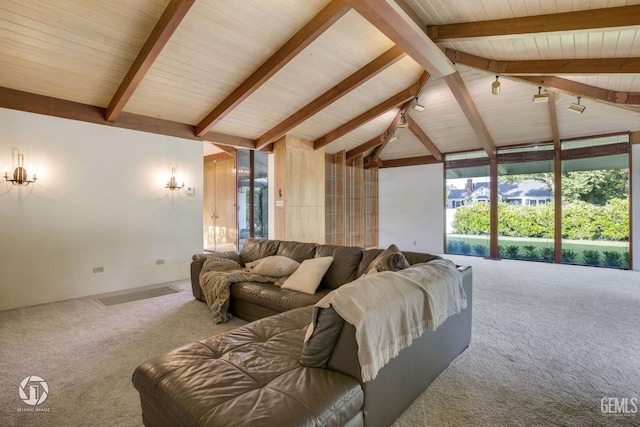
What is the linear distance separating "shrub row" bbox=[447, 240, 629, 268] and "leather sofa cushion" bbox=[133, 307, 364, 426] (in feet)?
25.3

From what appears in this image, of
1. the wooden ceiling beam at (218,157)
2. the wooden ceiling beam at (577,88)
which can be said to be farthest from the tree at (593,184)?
the wooden ceiling beam at (218,157)

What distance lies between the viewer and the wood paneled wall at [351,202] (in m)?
8.14

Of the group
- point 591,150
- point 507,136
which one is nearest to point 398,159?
point 507,136

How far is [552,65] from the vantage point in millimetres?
3951

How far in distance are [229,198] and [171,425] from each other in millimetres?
7630

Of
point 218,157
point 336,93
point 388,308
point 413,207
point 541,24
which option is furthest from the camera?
point 413,207

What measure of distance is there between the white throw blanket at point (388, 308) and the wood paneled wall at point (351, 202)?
230 inches

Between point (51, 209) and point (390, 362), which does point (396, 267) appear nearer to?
point (390, 362)

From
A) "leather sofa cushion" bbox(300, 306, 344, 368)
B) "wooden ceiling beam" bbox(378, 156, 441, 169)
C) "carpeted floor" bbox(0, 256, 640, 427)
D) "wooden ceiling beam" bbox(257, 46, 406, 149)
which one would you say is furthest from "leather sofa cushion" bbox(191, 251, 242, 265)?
"wooden ceiling beam" bbox(378, 156, 441, 169)

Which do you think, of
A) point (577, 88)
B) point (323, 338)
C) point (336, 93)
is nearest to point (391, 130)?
point (336, 93)

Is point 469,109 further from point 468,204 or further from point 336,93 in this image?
point 468,204

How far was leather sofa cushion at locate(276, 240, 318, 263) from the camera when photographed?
149 inches

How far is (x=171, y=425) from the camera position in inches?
54.3

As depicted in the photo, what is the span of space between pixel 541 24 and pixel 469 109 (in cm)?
298
